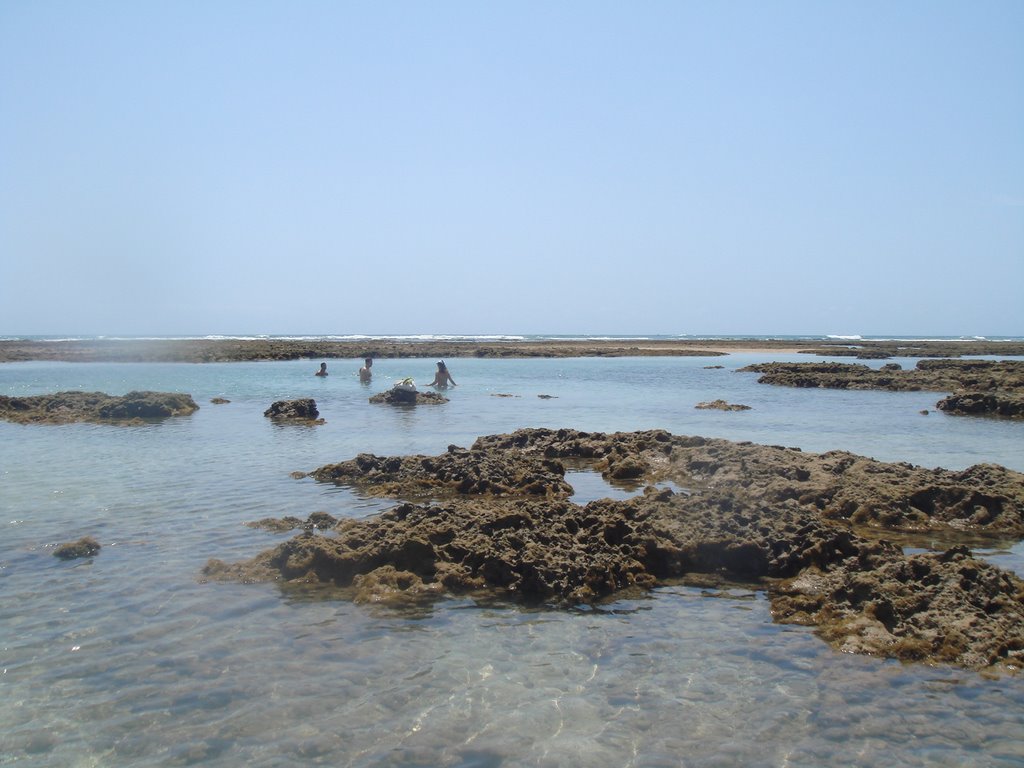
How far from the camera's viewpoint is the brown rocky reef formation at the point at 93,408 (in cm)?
2436

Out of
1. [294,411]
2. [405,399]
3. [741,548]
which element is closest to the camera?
[741,548]

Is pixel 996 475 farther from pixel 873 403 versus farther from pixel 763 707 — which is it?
pixel 873 403

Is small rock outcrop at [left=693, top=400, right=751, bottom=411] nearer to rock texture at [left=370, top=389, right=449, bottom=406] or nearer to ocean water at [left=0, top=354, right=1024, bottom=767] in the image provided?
rock texture at [left=370, top=389, right=449, bottom=406]

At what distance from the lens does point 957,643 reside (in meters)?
6.88

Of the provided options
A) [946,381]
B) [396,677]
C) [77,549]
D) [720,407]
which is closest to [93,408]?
[77,549]

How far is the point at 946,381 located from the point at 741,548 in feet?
119

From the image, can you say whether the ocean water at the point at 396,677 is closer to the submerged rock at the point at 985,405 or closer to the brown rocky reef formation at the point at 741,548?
the brown rocky reef formation at the point at 741,548

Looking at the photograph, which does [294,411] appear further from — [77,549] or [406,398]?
[77,549]

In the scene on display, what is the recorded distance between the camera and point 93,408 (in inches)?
1013

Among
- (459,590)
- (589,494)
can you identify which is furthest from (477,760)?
(589,494)

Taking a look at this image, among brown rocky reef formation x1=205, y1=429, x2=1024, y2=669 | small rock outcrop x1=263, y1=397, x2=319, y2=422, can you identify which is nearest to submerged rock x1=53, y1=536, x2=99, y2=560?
brown rocky reef formation x1=205, y1=429, x2=1024, y2=669

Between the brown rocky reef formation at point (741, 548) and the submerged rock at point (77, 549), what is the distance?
6.24 feet

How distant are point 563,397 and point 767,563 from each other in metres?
25.2

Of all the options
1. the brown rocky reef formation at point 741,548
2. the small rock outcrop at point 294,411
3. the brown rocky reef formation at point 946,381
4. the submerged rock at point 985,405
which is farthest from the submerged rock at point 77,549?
the brown rocky reef formation at point 946,381
